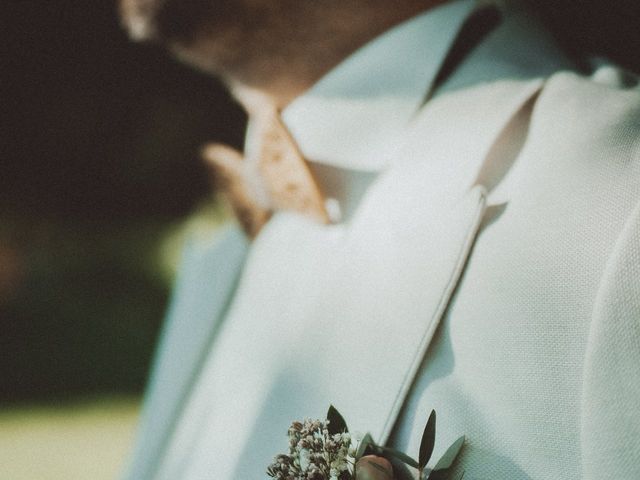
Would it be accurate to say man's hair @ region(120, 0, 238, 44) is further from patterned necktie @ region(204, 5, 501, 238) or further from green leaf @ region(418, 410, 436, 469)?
green leaf @ region(418, 410, 436, 469)

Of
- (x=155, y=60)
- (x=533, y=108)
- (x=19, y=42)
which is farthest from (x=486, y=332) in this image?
(x=19, y=42)

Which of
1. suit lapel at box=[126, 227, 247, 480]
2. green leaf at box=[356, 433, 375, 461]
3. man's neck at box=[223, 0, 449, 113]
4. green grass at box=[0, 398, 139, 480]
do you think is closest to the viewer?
green leaf at box=[356, 433, 375, 461]

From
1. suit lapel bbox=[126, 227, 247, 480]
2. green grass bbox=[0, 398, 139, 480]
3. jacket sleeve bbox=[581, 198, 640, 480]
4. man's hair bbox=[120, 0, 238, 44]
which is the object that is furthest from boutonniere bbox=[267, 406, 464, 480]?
green grass bbox=[0, 398, 139, 480]

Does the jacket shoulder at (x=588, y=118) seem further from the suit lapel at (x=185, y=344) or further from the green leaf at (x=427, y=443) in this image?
the suit lapel at (x=185, y=344)

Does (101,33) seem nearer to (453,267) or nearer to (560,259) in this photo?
(453,267)

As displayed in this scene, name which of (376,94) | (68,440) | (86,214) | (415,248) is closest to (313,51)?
(376,94)

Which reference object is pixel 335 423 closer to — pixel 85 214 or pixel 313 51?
pixel 313 51
